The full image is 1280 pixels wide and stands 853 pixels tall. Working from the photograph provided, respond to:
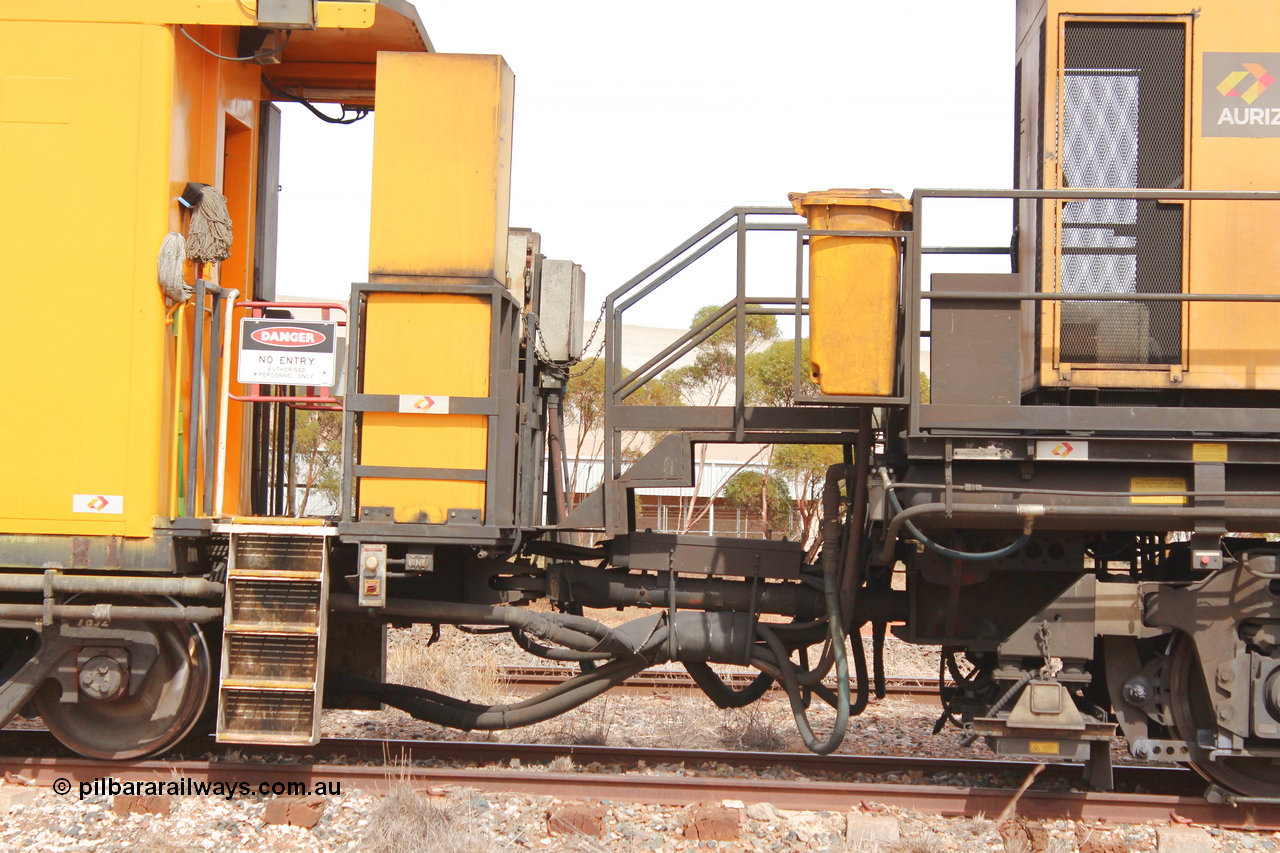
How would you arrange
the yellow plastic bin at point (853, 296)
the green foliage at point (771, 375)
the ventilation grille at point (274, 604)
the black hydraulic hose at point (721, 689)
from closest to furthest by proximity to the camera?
the yellow plastic bin at point (853, 296)
the ventilation grille at point (274, 604)
the black hydraulic hose at point (721, 689)
the green foliage at point (771, 375)

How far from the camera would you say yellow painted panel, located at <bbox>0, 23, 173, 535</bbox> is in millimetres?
4953

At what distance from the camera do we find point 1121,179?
528 centimetres

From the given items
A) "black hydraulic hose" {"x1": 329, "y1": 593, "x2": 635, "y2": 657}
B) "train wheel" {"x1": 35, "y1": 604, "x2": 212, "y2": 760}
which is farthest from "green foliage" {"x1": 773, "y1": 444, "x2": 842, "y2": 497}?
"train wheel" {"x1": 35, "y1": 604, "x2": 212, "y2": 760}

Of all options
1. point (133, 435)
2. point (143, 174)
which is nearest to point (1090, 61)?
point (143, 174)

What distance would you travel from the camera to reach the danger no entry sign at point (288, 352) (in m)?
5.25

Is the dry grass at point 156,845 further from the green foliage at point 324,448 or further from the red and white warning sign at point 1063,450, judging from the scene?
the green foliage at point 324,448

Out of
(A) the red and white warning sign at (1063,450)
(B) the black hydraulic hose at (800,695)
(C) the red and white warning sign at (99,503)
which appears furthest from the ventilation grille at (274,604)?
(A) the red and white warning sign at (1063,450)

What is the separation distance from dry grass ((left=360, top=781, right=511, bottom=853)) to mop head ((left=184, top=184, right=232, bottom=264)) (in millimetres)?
3038

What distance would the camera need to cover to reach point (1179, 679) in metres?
5.16

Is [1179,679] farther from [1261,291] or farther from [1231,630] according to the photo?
[1261,291]

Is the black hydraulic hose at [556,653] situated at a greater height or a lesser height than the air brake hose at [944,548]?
lesser

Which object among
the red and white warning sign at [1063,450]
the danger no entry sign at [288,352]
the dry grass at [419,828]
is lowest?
the dry grass at [419,828]

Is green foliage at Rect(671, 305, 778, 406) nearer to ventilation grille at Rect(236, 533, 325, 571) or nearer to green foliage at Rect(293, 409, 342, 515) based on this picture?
green foliage at Rect(293, 409, 342, 515)

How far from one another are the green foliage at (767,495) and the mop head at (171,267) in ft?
75.9
